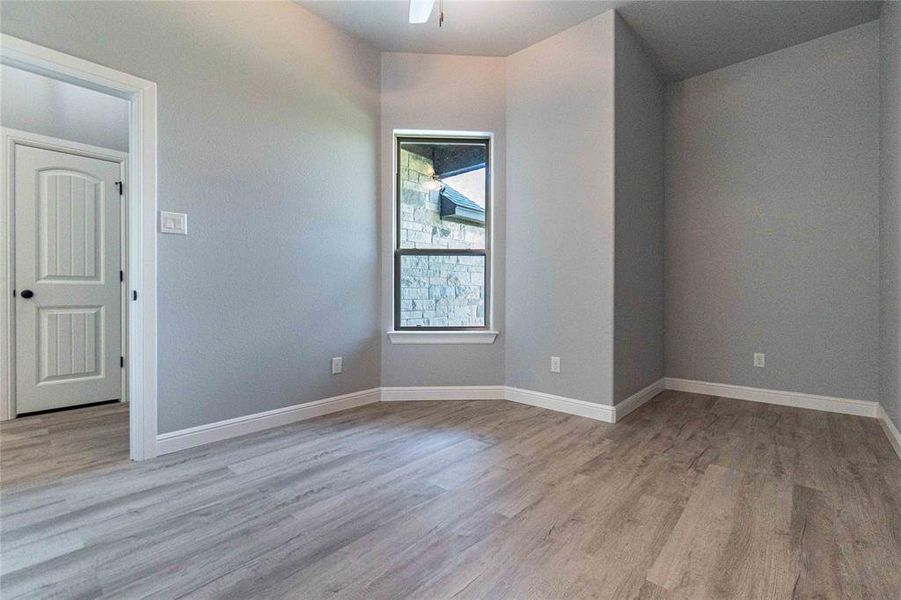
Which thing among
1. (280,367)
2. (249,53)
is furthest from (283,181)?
(280,367)

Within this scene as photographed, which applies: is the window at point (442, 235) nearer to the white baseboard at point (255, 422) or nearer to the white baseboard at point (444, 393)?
the white baseboard at point (444, 393)

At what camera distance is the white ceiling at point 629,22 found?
2.75 m

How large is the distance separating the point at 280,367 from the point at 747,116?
4.27 m

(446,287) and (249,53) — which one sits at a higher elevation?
(249,53)

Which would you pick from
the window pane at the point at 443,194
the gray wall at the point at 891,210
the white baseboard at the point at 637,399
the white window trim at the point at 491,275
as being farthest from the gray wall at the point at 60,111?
the gray wall at the point at 891,210

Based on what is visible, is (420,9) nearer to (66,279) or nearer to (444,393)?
(444,393)

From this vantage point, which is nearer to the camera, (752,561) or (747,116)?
(752,561)

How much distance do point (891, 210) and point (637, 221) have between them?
57.9 inches

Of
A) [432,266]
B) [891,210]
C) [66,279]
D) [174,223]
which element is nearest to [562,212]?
[432,266]

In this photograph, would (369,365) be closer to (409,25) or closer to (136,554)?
(136,554)

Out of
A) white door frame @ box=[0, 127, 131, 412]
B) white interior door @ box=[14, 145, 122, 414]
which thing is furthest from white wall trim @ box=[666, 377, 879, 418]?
white door frame @ box=[0, 127, 131, 412]

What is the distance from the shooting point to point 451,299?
3.49 m

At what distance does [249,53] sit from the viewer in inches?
102

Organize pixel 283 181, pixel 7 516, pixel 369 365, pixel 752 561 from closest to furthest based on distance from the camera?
pixel 752 561
pixel 7 516
pixel 283 181
pixel 369 365
